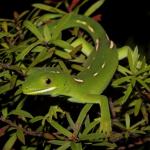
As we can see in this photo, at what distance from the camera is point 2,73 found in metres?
2.31

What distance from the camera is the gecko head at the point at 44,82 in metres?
2.37

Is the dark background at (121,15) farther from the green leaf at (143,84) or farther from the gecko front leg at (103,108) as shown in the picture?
the green leaf at (143,84)

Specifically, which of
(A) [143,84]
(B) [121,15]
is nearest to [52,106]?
(A) [143,84]

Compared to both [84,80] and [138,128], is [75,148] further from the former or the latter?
[84,80]

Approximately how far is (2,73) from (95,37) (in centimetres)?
164

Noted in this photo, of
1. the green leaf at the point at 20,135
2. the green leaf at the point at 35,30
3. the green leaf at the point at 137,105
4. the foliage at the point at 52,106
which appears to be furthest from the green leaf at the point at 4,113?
the green leaf at the point at 137,105

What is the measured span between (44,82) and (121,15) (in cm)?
363

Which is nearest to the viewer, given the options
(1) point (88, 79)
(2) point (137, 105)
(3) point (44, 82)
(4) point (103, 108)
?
(2) point (137, 105)

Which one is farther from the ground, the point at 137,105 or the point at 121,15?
the point at 137,105

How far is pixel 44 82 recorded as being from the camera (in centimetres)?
260

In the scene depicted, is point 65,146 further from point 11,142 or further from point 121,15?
point 121,15

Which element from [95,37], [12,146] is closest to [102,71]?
[95,37]

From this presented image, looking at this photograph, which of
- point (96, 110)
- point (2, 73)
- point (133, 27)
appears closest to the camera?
point (2, 73)

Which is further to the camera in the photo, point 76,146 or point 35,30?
point 35,30
